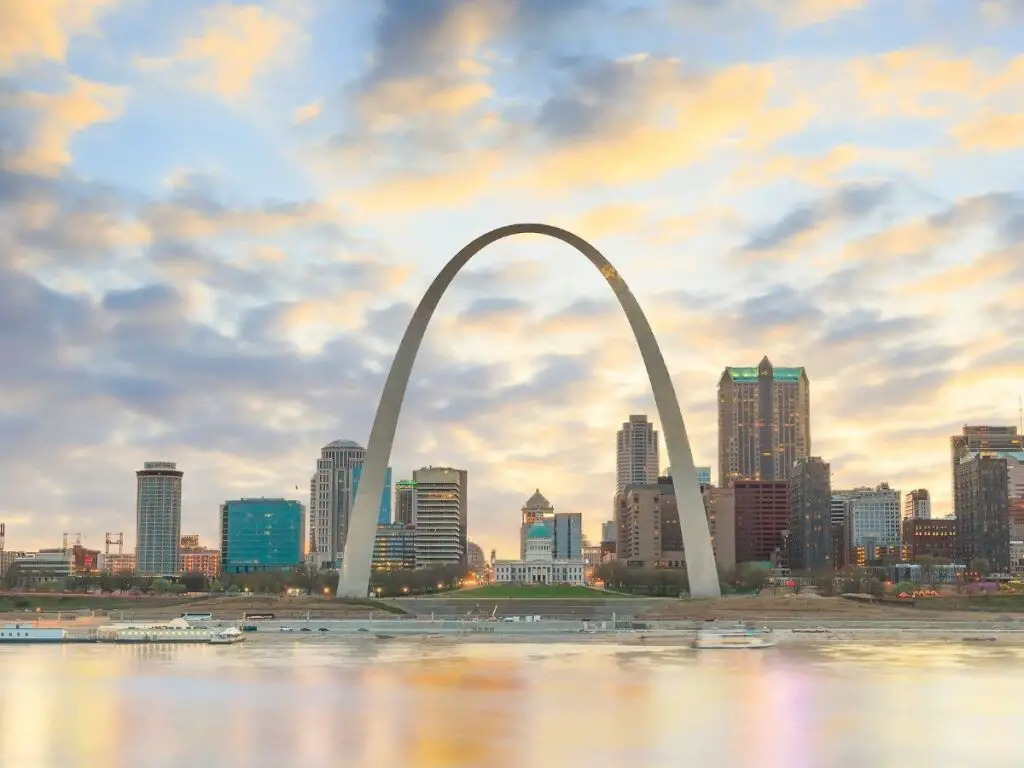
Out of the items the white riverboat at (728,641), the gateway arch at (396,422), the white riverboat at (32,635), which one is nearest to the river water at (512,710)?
the white riverboat at (728,641)

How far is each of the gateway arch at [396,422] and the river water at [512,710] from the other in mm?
29848

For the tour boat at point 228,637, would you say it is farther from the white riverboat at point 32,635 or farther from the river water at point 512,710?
the white riverboat at point 32,635

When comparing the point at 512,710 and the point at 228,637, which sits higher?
the point at 512,710

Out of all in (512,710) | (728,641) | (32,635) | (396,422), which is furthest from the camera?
(396,422)

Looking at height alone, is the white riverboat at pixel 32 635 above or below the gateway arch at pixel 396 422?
below

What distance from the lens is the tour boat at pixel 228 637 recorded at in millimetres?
55731

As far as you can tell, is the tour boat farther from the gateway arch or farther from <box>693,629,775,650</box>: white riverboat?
<box>693,629,775,650</box>: white riverboat

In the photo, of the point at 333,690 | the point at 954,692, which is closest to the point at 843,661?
the point at 954,692

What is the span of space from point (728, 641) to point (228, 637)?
76.5 feet

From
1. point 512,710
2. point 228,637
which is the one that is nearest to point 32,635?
point 228,637

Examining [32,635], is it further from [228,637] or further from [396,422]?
[396,422]

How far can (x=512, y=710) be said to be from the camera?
3095cm

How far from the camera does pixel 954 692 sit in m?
35.3

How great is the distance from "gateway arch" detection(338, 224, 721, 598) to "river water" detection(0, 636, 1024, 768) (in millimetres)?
29848
